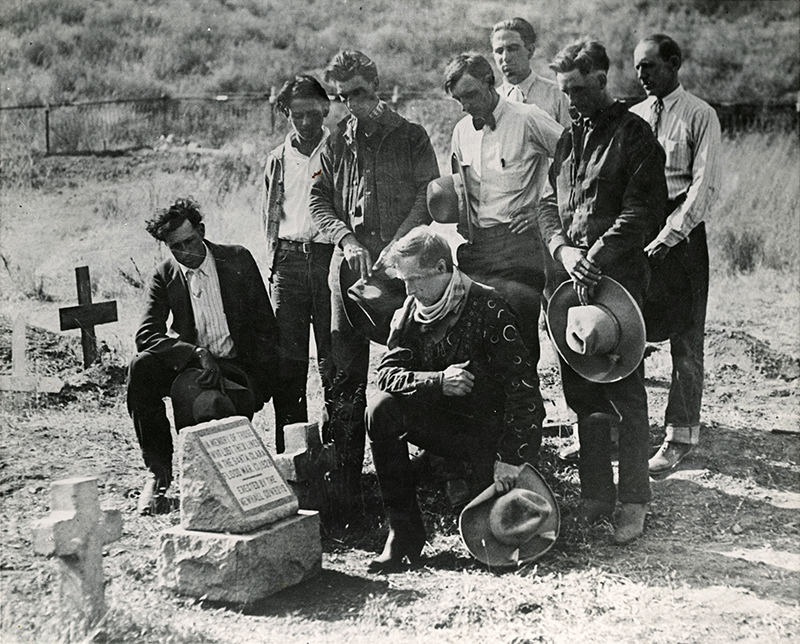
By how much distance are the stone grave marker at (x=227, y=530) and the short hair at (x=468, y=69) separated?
6.75 feet

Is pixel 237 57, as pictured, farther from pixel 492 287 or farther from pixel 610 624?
pixel 610 624

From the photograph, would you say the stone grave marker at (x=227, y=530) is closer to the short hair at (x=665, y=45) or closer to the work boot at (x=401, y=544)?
the work boot at (x=401, y=544)

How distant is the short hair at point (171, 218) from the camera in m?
4.77

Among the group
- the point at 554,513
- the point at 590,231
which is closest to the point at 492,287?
the point at 590,231

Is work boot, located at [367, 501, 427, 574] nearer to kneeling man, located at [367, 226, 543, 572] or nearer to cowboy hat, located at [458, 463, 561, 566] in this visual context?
kneeling man, located at [367, 226, 543, 572]

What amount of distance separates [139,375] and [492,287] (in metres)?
1.85

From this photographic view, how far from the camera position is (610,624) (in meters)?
4.29

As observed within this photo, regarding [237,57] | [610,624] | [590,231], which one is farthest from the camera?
[237,57]

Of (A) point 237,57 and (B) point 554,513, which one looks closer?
(B) point 554,513

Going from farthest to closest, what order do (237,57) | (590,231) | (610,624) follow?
(237,57)
(590,231)
(610,624)

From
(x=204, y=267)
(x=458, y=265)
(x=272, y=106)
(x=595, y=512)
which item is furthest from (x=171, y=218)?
(x=595, y=512)

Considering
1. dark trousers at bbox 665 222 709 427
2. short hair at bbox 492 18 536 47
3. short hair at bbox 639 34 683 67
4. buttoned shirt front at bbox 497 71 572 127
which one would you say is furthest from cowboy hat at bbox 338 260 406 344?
short hair at bbox 639 34 683 67

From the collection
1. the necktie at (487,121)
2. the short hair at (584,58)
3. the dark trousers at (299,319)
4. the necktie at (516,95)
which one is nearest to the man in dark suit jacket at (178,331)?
the dark trousers at (299,319)

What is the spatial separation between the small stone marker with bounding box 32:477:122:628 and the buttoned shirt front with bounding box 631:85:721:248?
2.99m
